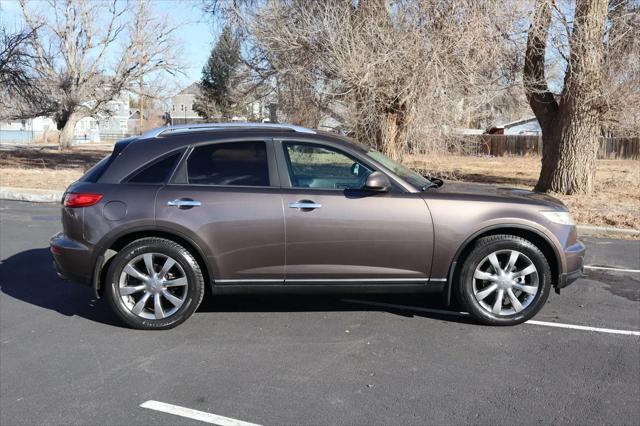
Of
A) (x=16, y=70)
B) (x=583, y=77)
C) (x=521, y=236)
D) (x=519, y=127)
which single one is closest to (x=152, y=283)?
(x=521, y=236)

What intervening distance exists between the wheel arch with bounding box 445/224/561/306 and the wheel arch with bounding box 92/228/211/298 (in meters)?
2.10

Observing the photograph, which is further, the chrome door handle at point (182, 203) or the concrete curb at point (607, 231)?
the concrete curb at point (607, 231)

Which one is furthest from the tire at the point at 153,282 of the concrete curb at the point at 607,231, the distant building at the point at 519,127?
the distant building at the point at 519,127

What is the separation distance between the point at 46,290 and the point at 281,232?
9.54 feet

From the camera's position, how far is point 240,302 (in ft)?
18.9

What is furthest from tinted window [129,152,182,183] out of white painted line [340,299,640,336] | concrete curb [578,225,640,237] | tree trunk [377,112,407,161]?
tree trunk [377,112,407,161]

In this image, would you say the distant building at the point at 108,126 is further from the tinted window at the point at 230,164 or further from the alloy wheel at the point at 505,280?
the alloy wheel at the point at 505,280

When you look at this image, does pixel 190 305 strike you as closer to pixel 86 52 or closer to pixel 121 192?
pixel 121 192

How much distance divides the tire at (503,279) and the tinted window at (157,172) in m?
2.67

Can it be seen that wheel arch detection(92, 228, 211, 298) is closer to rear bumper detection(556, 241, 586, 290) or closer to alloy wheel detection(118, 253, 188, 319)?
alloy wheel detection(118, 253, 188, 319)

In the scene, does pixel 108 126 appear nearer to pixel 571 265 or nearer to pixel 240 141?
pixel 240 141

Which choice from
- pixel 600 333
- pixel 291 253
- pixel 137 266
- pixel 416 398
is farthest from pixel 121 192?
pixel 600 333

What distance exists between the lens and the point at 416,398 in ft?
12.5

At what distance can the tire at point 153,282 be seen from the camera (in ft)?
16.0
